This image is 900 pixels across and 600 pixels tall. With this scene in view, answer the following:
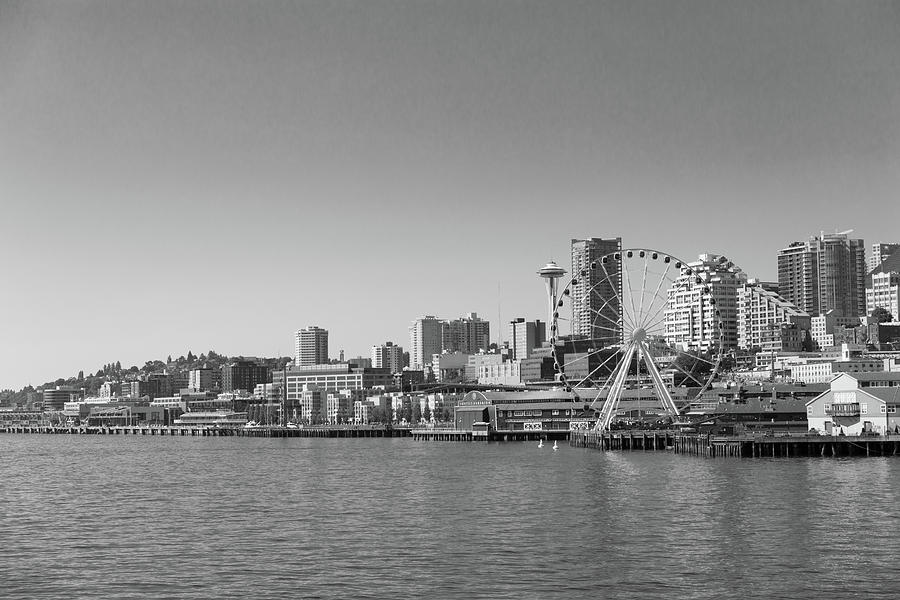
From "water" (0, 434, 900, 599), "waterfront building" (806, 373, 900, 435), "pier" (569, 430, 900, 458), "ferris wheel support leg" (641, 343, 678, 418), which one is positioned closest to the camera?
"water" (0, 434, 900, 599)

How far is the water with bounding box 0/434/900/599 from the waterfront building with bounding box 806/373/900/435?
15339mm

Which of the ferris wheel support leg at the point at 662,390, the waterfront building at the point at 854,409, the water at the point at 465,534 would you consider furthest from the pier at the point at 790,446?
the ferris wheel support leg at the point at 662,390

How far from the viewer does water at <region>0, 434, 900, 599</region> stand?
33000 millimetres

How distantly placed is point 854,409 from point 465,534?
179 feet

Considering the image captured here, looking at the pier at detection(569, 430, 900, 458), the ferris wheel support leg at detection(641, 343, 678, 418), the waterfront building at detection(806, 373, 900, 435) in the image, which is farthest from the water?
the ferris wheel support leg at detection(641, 343, 678, 418)

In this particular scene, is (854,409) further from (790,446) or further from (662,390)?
(662,390)

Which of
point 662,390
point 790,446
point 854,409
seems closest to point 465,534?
point 790,446

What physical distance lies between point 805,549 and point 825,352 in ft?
Answer: 522

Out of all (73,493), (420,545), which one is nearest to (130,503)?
(73,493)

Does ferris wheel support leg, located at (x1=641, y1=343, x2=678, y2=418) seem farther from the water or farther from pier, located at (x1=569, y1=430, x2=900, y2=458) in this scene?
the water

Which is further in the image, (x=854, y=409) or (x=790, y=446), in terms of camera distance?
(x=854, y=409)

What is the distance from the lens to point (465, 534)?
1651 inches

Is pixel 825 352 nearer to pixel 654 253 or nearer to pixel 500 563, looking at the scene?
pixel 654 253

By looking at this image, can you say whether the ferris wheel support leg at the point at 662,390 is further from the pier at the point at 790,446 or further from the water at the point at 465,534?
the water at the point at 465,534
